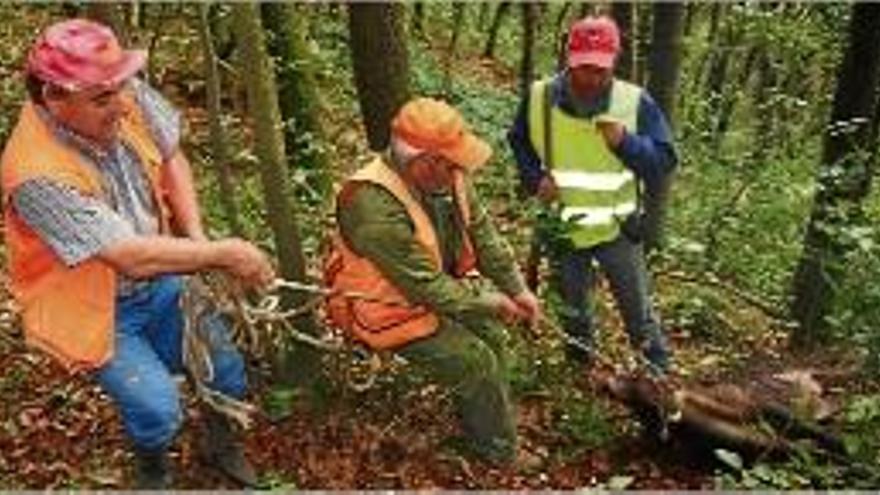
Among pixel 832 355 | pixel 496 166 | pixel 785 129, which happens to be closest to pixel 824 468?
pixel 832 355

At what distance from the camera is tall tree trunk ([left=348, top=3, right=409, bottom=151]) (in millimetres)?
7945

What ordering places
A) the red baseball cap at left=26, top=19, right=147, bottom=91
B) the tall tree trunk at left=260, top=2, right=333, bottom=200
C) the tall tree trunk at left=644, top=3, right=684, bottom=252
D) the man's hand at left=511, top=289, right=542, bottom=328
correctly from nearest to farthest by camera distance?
the red baseball cap at left=26, top=19, right=147, bottom=91, the man's hand at left=511, top=289, right=542, bottom=328, the tall tree trunk at left=260, top=2, right=333, bottom=200, the tall tree trunk at left=644, top=3, right=684, bottom=252

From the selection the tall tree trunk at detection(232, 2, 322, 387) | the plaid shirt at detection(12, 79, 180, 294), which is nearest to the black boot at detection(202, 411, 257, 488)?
the plaid shirt at detection(12, 79, 180, 294)

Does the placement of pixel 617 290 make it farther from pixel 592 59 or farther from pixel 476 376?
pixel 476 376

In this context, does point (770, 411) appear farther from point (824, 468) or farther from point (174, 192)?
point (174, 192)

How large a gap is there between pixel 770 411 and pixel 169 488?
2.99 metres

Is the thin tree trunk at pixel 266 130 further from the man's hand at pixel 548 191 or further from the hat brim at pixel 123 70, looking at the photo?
the man's hand at pixel 548 191

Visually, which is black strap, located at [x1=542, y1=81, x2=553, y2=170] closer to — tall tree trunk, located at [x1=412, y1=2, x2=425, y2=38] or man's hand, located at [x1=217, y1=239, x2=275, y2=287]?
man's hand, located at [x1=217, y1=239, x2=275, y2=287]

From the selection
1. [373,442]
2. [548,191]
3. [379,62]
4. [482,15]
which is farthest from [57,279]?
[482,15]

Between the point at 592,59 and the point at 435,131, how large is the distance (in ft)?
4.55

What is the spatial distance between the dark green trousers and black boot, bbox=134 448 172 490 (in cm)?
131

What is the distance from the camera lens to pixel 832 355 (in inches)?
333

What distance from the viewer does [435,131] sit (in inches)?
255

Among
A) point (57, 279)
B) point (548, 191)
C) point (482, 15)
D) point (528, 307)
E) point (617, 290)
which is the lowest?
point (482, 15)
